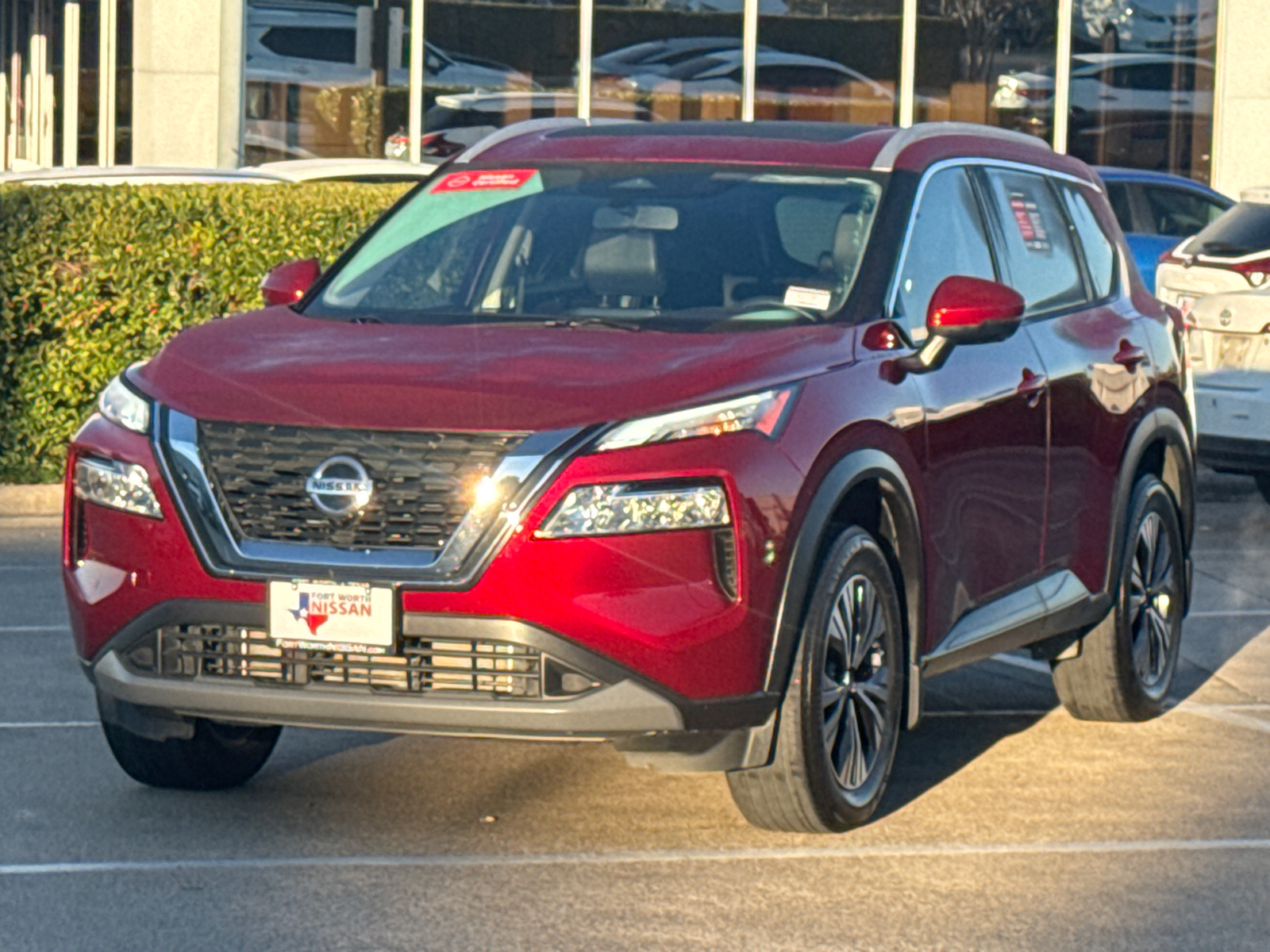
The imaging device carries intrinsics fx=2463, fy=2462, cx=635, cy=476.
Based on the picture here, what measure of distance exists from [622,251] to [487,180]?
0.63 m

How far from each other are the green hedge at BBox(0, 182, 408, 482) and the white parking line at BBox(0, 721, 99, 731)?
5.75 meters

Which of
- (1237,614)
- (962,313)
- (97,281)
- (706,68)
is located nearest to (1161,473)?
(1237,614)

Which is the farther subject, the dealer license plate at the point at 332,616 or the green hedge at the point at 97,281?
the green hedge at the point at 97,281

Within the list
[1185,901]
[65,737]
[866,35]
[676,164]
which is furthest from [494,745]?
[866,35]

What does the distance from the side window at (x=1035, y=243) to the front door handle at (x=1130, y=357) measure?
0.64 feet

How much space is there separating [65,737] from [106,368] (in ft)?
19.9

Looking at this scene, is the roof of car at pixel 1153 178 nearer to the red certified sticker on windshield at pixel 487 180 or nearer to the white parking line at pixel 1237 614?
the white parking line at pixel 1237 614

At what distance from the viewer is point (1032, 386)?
6.79 metres

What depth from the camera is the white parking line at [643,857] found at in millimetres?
5609

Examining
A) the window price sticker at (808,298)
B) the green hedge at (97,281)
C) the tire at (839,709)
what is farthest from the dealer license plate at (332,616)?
the green hedge at (97,281)

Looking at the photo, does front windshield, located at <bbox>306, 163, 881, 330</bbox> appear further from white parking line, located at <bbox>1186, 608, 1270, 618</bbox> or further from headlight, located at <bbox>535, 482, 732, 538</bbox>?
white parking line, located at <bbox>1186, 608, 1270, 618</bbox>

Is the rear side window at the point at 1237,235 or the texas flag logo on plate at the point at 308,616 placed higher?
the rear side window at the point at 1237,235

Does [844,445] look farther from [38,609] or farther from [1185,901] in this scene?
[38,609]

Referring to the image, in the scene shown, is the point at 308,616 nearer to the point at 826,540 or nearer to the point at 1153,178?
the point at 826,540
